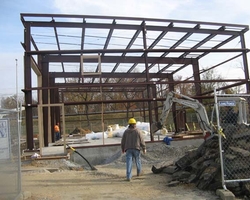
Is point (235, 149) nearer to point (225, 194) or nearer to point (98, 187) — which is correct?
point (225, 194)

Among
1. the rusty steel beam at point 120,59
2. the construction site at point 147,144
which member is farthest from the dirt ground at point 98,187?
the rusty steel beam at point 120,59

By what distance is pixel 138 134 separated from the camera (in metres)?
9.02

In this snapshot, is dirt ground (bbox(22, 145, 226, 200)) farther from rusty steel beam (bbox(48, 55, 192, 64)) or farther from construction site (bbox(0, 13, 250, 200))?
rusty steel beam (bbox(48, 55, 192, 64))

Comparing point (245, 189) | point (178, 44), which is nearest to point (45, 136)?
point (178, 44)

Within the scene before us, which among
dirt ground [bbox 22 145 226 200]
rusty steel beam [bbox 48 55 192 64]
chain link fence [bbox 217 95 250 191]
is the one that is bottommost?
dirt ground [bbox 22 145 226 200]

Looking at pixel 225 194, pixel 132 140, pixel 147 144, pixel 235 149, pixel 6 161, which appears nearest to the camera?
pixel 6 161

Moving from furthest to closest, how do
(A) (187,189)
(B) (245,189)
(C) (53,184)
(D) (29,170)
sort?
(D) (29,170) → (C) (53,184) → (A) (187,189) → (B) (245,189)

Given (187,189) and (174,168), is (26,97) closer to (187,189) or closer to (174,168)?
(174,168)

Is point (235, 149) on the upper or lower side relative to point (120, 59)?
lower

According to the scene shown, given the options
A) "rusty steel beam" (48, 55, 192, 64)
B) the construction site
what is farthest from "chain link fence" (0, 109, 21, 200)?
"rusty steel beam" (48, 55, 192, 64)

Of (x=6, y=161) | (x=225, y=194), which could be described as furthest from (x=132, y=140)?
(x=6, y=161)

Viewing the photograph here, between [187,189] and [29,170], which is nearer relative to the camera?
[187,189]

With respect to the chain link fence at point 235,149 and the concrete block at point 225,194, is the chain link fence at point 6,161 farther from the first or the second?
the chain link fence at point 235,149

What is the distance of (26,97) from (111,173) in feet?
20.1
